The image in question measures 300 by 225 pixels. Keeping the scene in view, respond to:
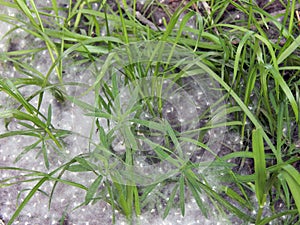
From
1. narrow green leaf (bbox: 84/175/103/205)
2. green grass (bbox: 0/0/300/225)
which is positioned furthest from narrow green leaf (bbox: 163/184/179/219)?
narrow green leaf (bbox: 84/175/103/205)

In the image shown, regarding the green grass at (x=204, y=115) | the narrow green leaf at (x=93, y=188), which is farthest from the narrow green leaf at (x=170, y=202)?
the narrow green leaf at (x=93, y=188)

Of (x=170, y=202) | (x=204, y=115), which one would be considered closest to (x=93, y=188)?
(x=170, y=202)

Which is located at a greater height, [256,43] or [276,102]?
[256,43]

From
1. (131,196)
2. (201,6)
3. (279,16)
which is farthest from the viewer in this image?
(201,6)

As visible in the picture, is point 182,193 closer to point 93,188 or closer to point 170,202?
point 170,202

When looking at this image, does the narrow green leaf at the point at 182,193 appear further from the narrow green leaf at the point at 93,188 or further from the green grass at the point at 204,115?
the narrow green leaf at the point at 93,188

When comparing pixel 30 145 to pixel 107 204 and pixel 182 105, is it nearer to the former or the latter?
pixel 107 204

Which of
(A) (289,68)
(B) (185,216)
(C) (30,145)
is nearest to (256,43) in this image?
(A) (289,68)

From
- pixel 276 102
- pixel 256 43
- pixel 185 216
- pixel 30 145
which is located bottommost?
pixel 185 216
